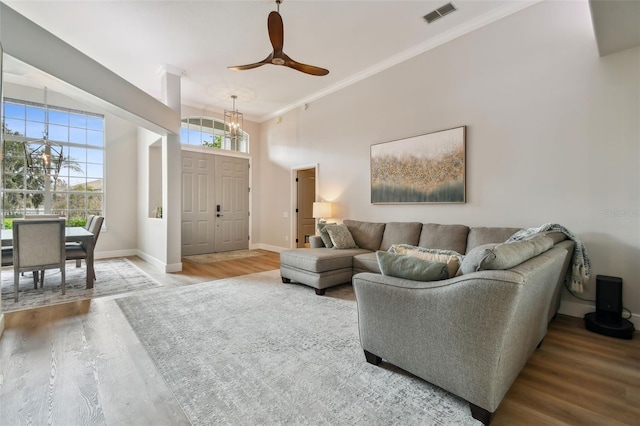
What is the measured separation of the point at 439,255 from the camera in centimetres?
194

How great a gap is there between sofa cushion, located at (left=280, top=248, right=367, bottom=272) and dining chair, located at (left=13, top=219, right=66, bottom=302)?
109 inches

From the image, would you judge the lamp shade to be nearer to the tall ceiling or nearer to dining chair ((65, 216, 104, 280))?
the tall ceiling

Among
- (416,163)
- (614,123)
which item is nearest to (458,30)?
(416,163)

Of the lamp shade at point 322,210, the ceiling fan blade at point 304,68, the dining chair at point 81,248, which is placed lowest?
the dining chair at point 81,248

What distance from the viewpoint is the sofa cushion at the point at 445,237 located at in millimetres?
3494

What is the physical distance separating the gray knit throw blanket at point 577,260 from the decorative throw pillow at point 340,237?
7.37ft

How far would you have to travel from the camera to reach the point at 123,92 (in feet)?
12.2

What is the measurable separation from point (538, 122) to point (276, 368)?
3712 millimetres

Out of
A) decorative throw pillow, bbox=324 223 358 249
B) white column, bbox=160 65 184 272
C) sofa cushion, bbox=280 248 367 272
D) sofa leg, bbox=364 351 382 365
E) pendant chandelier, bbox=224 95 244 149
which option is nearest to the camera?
sofa leg, bbox=364 351 382 365

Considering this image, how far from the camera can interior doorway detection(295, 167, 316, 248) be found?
671 cm

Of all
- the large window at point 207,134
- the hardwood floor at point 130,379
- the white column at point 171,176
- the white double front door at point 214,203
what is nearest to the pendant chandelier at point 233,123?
the large window at point 207,134

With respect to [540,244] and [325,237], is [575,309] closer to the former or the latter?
[540,244]

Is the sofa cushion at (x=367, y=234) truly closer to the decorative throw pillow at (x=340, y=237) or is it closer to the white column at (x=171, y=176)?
the decorative throw pillow at (x=340, y=237)

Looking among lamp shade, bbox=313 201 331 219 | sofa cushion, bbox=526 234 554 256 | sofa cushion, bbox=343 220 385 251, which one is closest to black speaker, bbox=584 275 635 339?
sofa cushion, bbox=526 234 554 256
